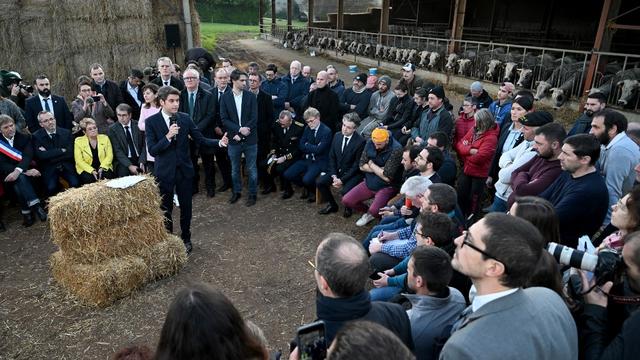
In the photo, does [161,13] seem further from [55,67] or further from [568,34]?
[568,34]

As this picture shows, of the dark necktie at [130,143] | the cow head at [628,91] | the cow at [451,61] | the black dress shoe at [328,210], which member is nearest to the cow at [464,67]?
the cow at [451,61]

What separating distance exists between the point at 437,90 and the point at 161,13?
9478 mm

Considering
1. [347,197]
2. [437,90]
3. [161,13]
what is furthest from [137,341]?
[161,13]

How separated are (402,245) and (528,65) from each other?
11076 millimetres

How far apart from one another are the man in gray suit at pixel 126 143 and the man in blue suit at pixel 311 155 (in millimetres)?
2293

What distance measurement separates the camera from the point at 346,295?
82.8 inches

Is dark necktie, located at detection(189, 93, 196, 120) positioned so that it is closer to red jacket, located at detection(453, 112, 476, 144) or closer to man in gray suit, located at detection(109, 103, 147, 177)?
man in gray suit, located at detection(109, 103, 147, 177)

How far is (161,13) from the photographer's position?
478 inches

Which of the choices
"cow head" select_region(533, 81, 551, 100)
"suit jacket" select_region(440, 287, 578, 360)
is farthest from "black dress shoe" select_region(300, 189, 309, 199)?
"cow head" select_region(533, 81, 551, 100)

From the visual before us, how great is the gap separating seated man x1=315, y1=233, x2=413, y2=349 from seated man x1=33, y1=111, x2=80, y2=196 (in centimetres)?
576

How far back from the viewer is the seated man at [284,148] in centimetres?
690

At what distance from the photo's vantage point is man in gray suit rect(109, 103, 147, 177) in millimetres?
6301

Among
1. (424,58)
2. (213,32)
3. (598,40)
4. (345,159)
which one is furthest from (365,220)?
(213,32)

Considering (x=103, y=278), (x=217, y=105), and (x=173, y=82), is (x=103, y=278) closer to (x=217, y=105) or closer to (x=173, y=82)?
(x=217, y=105)
